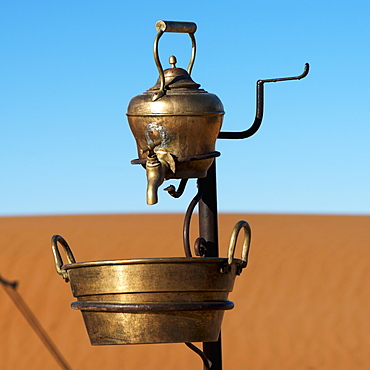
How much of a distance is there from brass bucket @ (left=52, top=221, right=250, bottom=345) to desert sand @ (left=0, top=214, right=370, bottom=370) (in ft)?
38.4

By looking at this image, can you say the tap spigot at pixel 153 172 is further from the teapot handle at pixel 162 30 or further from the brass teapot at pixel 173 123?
the teapot handle at pixel 162 30

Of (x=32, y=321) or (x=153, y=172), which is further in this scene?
(x=32, y=321)

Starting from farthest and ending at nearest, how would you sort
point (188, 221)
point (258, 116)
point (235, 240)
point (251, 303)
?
1. point (251, 303)
2. point (258, 116)
3. point (188, 221)
4. point (235, 240)

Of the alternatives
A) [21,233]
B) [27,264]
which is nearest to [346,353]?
[27,264]

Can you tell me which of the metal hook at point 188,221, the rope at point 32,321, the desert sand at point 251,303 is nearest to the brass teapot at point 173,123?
the metal hook at point 188,221

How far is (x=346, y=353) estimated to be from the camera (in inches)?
620

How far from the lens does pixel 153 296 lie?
3.89 meters

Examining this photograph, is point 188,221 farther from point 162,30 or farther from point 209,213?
point 162,30

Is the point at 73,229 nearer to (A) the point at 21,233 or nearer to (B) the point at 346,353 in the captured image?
(A) the point at 21,233

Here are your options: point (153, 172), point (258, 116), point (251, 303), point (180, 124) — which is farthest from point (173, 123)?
point (251, 303)

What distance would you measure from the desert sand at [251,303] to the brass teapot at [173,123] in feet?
38.3

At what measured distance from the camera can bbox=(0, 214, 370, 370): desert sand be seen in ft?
52.5

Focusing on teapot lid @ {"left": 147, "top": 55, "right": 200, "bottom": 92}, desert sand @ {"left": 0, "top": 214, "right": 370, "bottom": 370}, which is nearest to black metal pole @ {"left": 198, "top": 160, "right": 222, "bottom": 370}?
teapot lid @ {"left": 147, "top": 55, "right": 200, "bottom": 92}

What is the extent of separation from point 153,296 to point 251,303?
44.2 ft
